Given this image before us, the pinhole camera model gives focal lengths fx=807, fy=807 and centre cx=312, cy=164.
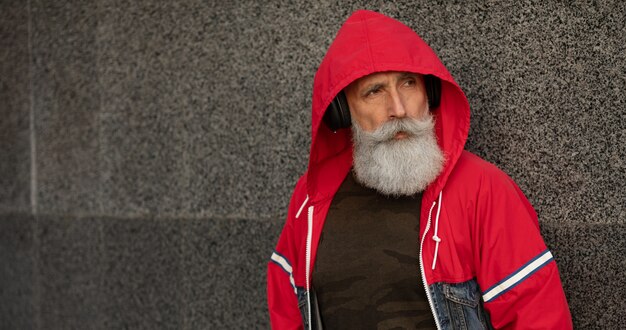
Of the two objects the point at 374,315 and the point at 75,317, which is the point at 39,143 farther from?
the point at 374,315

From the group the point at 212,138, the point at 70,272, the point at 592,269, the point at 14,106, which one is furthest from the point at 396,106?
the point at 14,106

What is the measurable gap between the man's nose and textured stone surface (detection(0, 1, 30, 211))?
348 cm

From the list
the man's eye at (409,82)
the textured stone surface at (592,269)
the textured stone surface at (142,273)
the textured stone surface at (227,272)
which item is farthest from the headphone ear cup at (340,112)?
the textured stone surface at (142,273)

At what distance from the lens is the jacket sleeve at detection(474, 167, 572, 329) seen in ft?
8.29

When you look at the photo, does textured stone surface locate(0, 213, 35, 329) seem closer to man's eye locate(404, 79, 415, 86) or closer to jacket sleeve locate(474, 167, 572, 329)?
man's eye locate(404, 79, 415, 86)

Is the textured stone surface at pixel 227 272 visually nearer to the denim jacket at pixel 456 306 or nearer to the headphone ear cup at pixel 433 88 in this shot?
the headphone ear cup at pixel 433 88

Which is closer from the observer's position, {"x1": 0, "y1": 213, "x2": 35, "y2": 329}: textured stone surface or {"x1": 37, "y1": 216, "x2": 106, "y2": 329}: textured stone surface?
{"x1": 37, "y1": 216, "x2": 106, "y2": 329}: textured stone surface

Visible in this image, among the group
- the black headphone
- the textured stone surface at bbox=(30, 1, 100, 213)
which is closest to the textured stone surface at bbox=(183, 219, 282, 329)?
the textured stone surface at bbox=(30, 1, 100, 213)

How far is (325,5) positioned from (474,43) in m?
0.85

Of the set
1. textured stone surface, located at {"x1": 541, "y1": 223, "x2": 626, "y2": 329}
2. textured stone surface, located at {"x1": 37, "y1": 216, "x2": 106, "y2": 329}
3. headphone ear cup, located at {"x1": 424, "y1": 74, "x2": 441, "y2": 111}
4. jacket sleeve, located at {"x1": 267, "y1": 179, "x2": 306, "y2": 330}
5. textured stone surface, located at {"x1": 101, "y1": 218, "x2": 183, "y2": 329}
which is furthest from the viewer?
textured stone surface, located at {"x1": 37, "y1": 216, "x2": 106, "y2": 329}

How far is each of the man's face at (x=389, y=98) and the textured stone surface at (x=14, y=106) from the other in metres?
3.36

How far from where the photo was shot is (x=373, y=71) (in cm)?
276

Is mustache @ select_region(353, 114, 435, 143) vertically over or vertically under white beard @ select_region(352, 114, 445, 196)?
over

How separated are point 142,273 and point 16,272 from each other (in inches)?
56.4
